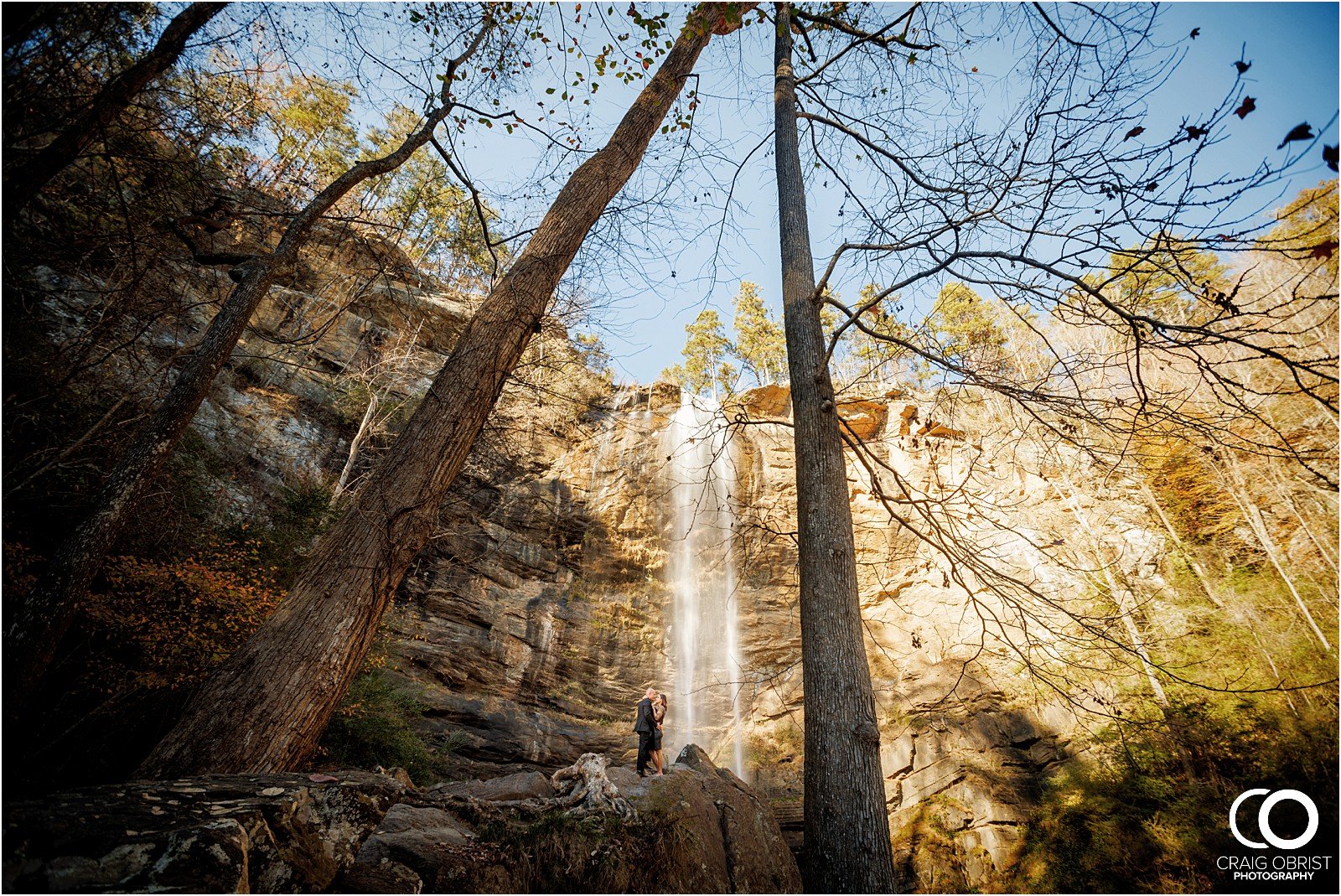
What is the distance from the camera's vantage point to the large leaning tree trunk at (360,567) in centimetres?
196

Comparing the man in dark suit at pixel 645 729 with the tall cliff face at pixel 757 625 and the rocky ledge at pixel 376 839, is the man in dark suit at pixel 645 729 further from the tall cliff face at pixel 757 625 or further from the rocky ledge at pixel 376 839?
the rocky ledge at pixel 376 839

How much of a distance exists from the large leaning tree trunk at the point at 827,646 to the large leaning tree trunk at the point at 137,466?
3487mm

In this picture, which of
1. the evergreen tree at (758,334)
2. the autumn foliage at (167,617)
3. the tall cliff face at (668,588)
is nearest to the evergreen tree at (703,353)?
the evergreen tree at (758,334)

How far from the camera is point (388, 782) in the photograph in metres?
2.10

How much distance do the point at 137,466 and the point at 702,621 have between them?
502 inches

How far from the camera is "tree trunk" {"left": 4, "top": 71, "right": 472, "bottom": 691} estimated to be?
9.09ft

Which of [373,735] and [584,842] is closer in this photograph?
[584,842]

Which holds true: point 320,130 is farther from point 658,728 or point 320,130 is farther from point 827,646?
point 827,646

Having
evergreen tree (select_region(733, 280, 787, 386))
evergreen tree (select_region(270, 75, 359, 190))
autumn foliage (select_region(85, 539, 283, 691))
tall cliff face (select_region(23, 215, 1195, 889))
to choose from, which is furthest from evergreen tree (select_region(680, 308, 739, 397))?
autumn foliage (select_region(85, 539, 283, 691))

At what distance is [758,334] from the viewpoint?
72.2 feet

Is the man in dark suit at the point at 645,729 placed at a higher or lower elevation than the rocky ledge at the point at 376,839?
higher

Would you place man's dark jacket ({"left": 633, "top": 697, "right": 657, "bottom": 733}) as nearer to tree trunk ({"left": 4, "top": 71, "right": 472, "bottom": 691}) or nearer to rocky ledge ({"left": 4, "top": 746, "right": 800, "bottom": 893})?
rocky ledge ({"left": 4, "top": 746, "right": 800, "bottom": 893})

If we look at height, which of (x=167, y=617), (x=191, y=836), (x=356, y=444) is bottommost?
(x=191, y=836)

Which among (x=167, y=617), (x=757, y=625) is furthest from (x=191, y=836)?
(x=757, y=625)
